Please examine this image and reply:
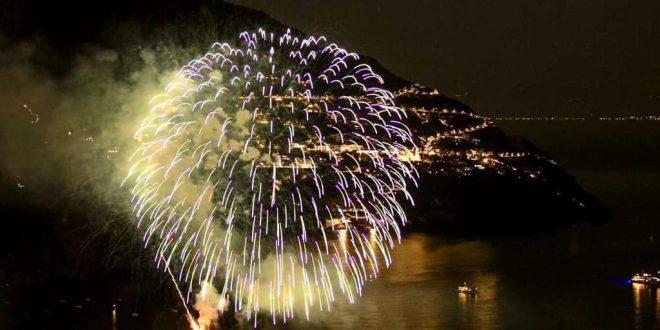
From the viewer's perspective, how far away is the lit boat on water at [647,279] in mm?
32625

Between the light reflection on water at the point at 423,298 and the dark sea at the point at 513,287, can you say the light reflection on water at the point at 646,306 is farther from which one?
the light reflection on water at the point at 423,298

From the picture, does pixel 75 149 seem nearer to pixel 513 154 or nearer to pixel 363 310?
pixel 363 310

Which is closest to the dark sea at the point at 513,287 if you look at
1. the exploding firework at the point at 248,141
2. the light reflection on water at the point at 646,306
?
the light reflection on water at the point at 646,306

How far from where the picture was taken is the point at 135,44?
136ft

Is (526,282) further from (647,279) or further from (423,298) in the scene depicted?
(423,298)

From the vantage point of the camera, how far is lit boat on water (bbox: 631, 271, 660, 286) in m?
32.6

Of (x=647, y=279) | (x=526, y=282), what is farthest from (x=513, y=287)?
(x=647, y=279)

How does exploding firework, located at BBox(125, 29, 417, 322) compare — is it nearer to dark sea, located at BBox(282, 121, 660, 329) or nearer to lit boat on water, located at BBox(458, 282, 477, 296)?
dark sea, located at BBox(282, 121, 660, 329)

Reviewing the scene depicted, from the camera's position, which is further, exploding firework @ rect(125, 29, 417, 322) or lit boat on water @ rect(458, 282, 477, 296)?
lit boat on water @ rect(458, 282, 477, 296)

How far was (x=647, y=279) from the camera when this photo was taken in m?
33.1

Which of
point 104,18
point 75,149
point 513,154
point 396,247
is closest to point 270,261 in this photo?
point 75,149

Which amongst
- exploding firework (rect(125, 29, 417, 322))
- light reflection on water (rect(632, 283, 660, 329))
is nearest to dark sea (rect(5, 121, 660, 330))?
light reflection on water (rect(632, 283, 660, 329))

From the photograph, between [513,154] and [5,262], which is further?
[513,154]

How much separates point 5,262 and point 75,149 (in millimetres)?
3986
